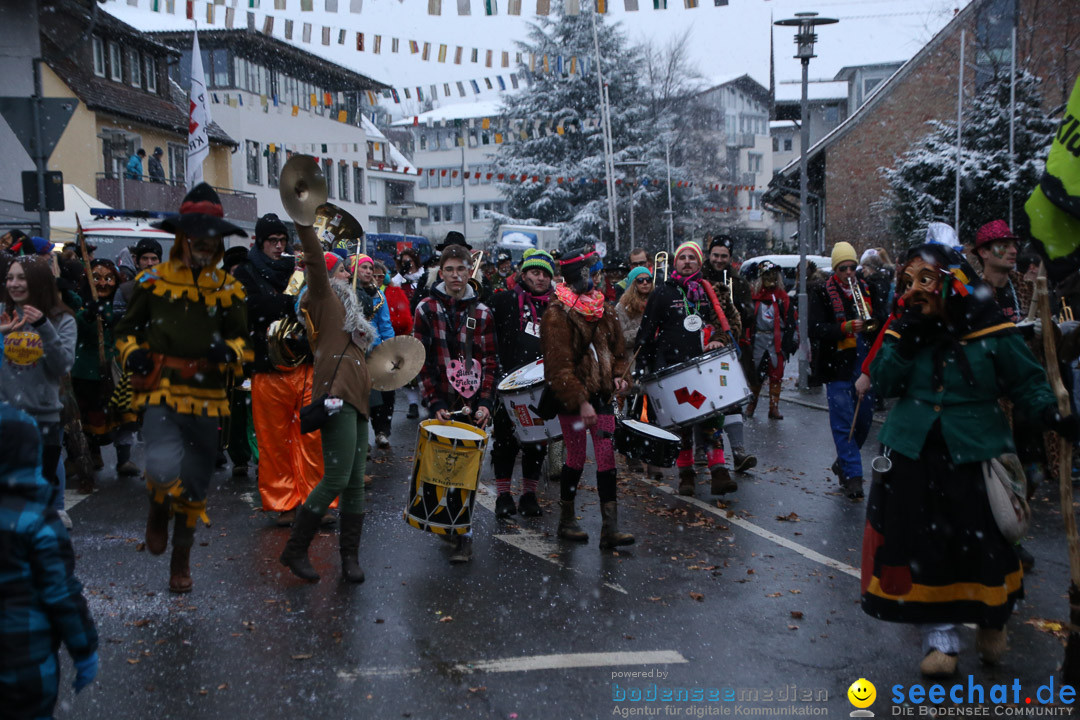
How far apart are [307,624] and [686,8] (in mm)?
10200

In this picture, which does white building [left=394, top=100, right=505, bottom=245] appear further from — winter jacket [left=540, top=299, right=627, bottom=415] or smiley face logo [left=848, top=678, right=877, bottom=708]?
smiley face logo [left=848, top=678, right=877, bottom=708]

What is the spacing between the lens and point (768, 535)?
22.5ft

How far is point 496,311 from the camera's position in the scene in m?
7.75

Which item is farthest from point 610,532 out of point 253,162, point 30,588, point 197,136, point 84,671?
point 253,162

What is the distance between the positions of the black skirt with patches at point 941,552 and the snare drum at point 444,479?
248 centimetres

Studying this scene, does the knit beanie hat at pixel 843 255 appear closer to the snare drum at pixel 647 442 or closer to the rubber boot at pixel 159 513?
the snare drum at pixel 647 442

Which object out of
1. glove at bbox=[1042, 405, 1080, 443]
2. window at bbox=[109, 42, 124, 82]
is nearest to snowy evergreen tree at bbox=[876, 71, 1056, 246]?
glove at bbox=[1042, 405, 1080, 443]

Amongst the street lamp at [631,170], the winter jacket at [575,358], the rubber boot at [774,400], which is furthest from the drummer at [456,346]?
the street lamp at [631,170]

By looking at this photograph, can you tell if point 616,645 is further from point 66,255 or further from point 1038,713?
point 66,255

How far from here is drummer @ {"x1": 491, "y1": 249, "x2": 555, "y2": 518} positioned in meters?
7.44

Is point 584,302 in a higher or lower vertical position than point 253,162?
lower

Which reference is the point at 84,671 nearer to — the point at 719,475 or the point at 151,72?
the point at 719,475

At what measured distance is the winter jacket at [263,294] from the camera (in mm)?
6922

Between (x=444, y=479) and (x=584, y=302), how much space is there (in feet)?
4.70
